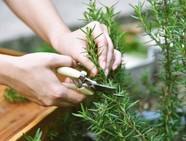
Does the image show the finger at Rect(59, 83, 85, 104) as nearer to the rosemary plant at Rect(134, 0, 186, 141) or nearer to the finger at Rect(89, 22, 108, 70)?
the finger at Rect(89, 22, 108, 70)

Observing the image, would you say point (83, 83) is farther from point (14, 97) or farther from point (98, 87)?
point (14, 97)

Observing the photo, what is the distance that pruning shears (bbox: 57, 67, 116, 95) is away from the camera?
1010mm

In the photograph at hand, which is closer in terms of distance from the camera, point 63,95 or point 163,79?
point 63,95

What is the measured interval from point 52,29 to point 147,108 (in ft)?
1.44

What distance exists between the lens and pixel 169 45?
3.58 ft

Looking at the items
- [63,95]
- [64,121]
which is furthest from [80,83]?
[64,121]

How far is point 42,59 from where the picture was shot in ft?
3.39

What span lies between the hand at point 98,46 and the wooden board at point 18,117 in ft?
0.36

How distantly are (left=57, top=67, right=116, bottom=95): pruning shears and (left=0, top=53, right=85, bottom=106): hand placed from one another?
1cm

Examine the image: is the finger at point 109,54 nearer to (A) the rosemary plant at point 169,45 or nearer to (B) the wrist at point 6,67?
(A) the rosemary plant at point 169,45

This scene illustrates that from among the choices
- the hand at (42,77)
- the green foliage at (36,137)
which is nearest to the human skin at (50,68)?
the hand at (42,77)

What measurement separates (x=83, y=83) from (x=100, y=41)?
0.33 feet

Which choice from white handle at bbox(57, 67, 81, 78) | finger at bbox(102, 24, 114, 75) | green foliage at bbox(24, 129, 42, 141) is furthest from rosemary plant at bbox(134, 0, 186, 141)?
green foliage at bbox(24, 129, 42, 141)

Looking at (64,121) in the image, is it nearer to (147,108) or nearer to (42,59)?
(42,59)
